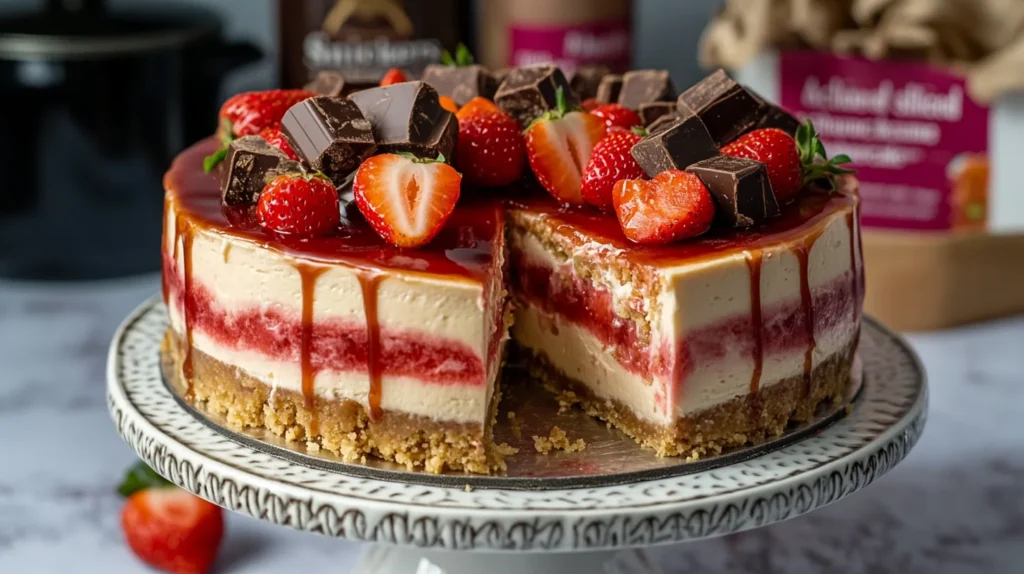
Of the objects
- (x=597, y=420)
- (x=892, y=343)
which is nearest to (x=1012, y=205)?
(x=892, y=343)

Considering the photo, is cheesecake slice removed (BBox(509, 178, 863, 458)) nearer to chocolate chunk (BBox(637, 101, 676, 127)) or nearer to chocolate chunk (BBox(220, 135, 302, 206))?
chocolate chunk (BBox(637, 101, 676, 127))

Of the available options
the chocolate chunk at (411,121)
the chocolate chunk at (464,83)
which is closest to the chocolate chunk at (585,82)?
the chocolate chunk at (464,83)

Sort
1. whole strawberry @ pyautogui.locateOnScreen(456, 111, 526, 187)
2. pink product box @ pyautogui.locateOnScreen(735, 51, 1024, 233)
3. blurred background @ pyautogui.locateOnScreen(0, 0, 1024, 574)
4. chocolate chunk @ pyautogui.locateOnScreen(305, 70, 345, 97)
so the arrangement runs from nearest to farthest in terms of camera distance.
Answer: whole strawberry @ pyautogui.locateOnScreen(456, 111, 526, 187) → chocolate chunk @ pyautogui.locateOnScreen(305, 70, 345, 97) → blurred background @ pyautogui.locateOnScreen(0, 0, 1024, 574) → pink product box @ pyautogui.locateOnScreen(735, 51, 1024, 233)

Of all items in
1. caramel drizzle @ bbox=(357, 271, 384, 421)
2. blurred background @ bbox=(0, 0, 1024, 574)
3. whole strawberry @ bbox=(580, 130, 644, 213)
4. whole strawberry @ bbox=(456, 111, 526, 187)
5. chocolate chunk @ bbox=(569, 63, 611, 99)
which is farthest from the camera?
blurred background @ bbox=(0, 0, 1024, 574)

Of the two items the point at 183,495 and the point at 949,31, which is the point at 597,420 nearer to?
the point at 183,495

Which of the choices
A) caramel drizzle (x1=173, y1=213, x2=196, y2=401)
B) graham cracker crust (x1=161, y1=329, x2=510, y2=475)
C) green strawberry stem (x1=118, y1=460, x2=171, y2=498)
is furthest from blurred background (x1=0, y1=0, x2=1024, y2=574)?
graham cracker crust (x1=161, y1=329, x2=510, y2=475)

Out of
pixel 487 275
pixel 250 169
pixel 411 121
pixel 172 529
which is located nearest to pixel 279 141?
pixel 250 169

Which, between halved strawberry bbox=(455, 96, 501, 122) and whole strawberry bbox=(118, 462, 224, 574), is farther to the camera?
whole strawberry bbox=(118, 462, 224, 574)
